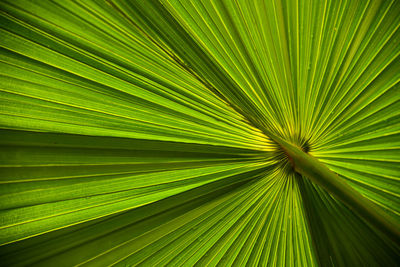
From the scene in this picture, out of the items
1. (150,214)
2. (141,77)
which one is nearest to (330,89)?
(141,77)

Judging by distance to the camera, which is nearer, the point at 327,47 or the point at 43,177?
the point at 43,177

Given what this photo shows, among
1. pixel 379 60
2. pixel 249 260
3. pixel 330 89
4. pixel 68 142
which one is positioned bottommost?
pixel 249 260

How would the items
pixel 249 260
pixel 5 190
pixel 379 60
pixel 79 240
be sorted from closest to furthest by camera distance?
pixel 5 190, pixel 79 240, pixel 379 60, pixel 249 260

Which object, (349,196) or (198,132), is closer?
(349,196)

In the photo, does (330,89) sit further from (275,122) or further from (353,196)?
(353,196)

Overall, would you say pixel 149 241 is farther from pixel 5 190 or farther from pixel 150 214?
pixel 5 190

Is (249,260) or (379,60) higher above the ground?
(379,60)

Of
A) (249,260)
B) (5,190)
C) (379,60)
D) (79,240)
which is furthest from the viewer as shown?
(249,260)
